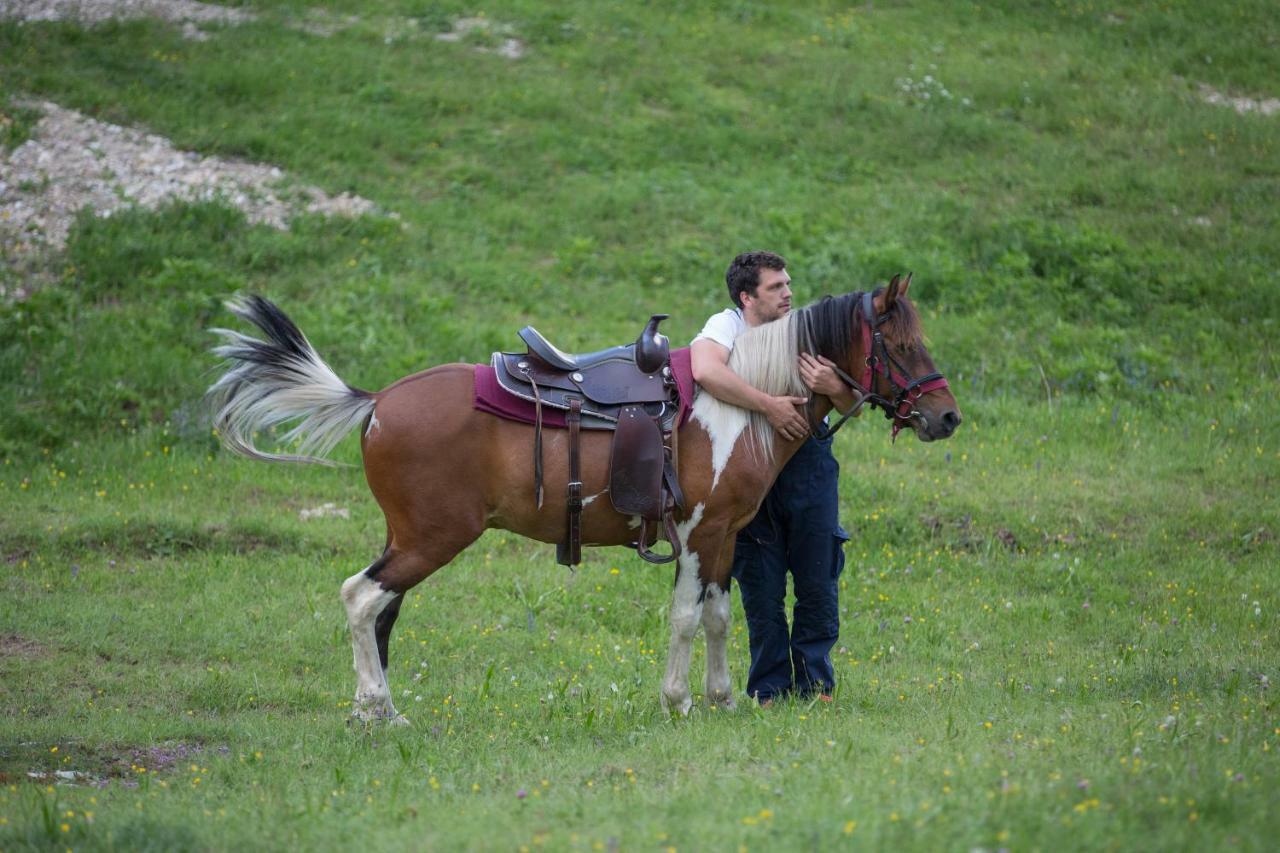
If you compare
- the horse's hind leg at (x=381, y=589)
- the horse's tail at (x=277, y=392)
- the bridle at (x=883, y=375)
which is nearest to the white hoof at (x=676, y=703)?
the horse's hind leg at (x=381, y=589)

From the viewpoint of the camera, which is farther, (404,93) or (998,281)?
(404,93)

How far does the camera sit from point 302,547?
1012 cm

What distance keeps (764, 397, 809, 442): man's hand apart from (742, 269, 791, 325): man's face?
58cm

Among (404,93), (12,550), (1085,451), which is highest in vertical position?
(404,93)

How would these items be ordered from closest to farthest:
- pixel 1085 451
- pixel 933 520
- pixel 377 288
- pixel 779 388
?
pixel 779 388, pixel 933 520, pixel 1085 451, pixel 377 288

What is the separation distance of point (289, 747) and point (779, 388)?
10.4 feet

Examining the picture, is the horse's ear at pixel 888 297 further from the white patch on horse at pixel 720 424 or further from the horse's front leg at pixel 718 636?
the horse's front leg at pixel 718 636

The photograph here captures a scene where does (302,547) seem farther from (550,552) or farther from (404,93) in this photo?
(404,93)

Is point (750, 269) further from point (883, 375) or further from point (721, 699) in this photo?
point (721, 699)

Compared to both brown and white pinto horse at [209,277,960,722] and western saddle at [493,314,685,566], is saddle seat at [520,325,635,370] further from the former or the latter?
brown and white pinto horse at [209,277,960,722]

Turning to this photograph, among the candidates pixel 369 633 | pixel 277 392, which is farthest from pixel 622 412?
pixel 277 392

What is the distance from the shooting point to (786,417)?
6.56m

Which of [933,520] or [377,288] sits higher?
[377,288]

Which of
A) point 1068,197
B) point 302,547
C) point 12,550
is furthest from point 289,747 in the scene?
point 1068,197
